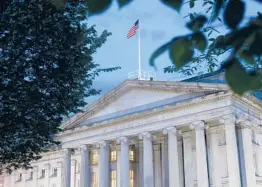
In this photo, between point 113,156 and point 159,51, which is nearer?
point 159,51

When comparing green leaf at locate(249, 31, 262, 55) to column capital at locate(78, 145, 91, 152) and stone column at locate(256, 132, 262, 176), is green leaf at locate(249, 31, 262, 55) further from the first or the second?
column capital at locate(78, 145, 91, 152)

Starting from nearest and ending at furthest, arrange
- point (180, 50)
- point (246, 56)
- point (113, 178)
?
point (246, 56), point (180, 50), point (113, 178)

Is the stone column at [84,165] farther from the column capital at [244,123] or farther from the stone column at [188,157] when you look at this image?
the column capital at [244,123]

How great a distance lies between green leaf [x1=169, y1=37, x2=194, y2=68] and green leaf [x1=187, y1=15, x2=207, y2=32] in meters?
0.09

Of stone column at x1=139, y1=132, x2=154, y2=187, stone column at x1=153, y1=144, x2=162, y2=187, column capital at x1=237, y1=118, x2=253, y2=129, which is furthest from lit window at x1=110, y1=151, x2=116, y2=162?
column capital at x1=237, y1=118, x2=253, y2=129

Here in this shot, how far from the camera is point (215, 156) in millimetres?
36625

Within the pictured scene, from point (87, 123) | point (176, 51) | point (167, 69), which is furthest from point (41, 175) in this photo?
point (176, 51)

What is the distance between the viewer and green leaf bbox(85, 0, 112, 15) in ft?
7.28

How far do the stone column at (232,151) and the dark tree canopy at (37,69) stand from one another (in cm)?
2067

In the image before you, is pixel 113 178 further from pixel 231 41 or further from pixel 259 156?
pixel 231 41

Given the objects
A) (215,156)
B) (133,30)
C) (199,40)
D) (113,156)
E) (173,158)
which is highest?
(133,30)

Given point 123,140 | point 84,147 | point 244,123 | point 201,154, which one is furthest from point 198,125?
point 84,147

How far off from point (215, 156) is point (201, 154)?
3.94 meters

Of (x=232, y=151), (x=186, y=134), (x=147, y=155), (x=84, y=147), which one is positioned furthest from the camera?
(x=84, y=147)
